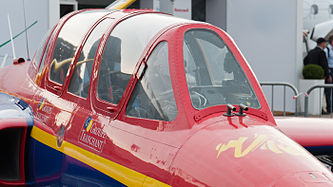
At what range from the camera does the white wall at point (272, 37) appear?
15172mm

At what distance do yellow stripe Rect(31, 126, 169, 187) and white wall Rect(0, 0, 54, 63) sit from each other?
7284mm

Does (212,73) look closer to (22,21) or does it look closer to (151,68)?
(151,68)

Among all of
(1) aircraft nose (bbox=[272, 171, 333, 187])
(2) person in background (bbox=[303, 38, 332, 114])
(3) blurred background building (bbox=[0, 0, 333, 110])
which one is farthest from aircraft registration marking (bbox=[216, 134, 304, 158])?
(2) person in background (bbox=[303, 38, 332, 114])

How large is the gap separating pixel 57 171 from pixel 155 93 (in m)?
1.10

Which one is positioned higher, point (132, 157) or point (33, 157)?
point (132, 157)

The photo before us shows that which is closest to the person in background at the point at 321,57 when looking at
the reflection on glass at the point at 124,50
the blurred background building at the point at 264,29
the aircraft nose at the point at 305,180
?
the blurred background building at the point at 264,29

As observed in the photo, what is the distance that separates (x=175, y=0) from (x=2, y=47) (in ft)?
15.8

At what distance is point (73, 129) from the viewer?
3725 mm

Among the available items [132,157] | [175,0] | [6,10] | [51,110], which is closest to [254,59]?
[175,0]

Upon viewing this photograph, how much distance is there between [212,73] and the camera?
3338mm

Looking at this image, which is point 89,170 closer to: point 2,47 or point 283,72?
point 2,47

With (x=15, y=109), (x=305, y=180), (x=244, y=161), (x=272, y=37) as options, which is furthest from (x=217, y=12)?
(x=305, y=180)

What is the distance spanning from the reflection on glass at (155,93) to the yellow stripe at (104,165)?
351 mm

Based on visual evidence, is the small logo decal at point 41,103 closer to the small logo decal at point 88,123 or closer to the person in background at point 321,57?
the small logo decal at point 88,123
